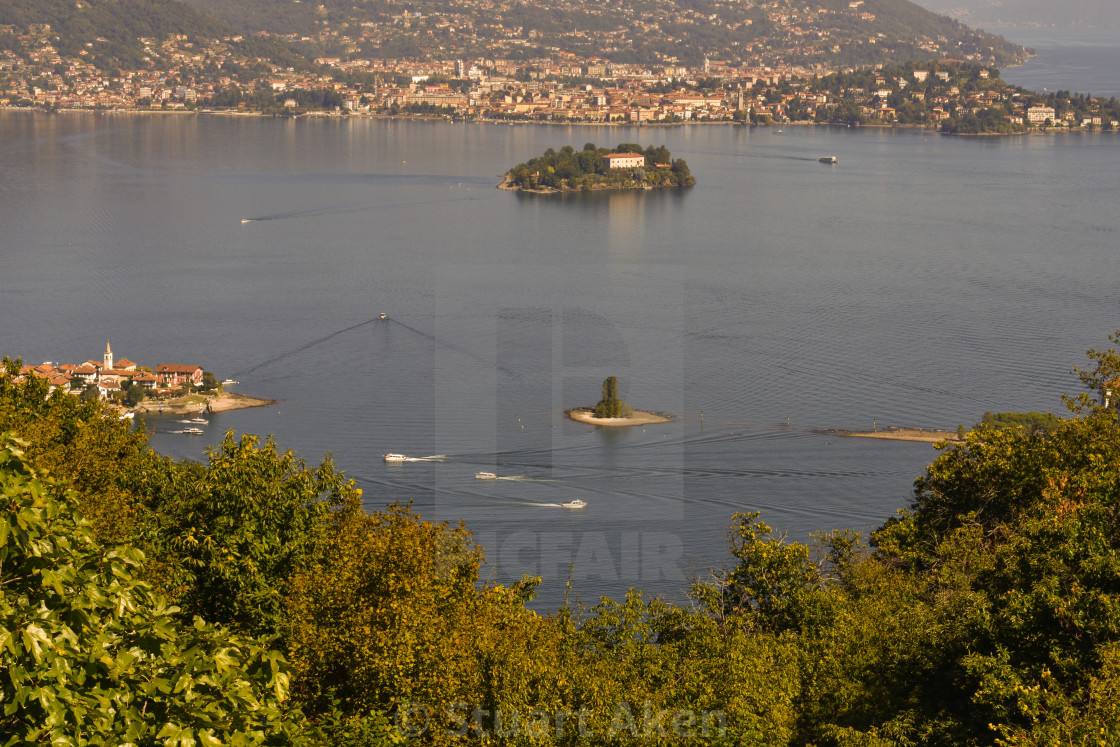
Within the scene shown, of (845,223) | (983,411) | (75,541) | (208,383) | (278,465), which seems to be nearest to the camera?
(75,541)

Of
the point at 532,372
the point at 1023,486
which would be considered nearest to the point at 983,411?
the point at 532,372

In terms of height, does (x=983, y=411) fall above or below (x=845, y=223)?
below

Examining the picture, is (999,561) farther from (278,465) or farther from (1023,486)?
(278,465)

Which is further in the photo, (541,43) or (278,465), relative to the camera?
(541,43)

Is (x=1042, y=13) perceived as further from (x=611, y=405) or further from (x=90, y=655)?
(x=90, y=655)

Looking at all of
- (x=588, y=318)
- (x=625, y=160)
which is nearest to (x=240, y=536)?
(x=588, y=318)

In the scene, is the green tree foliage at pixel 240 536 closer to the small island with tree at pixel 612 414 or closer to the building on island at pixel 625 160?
the small island with tree at pixel 612 414

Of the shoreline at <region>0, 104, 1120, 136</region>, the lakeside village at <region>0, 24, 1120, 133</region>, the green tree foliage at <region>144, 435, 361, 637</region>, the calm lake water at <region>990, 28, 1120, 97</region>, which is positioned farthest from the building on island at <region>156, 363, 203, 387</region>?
the calm lake water at <region>990, 28, 1120, 97</region>

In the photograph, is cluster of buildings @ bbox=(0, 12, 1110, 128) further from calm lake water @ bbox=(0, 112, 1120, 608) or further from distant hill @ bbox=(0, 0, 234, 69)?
calm lake water @ bbox=(0, 112, 1120, 608)

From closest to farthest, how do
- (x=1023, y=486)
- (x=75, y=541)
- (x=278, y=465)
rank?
(x=75, y=541)
(x=278, y=465)
(x=1023, y=486)
